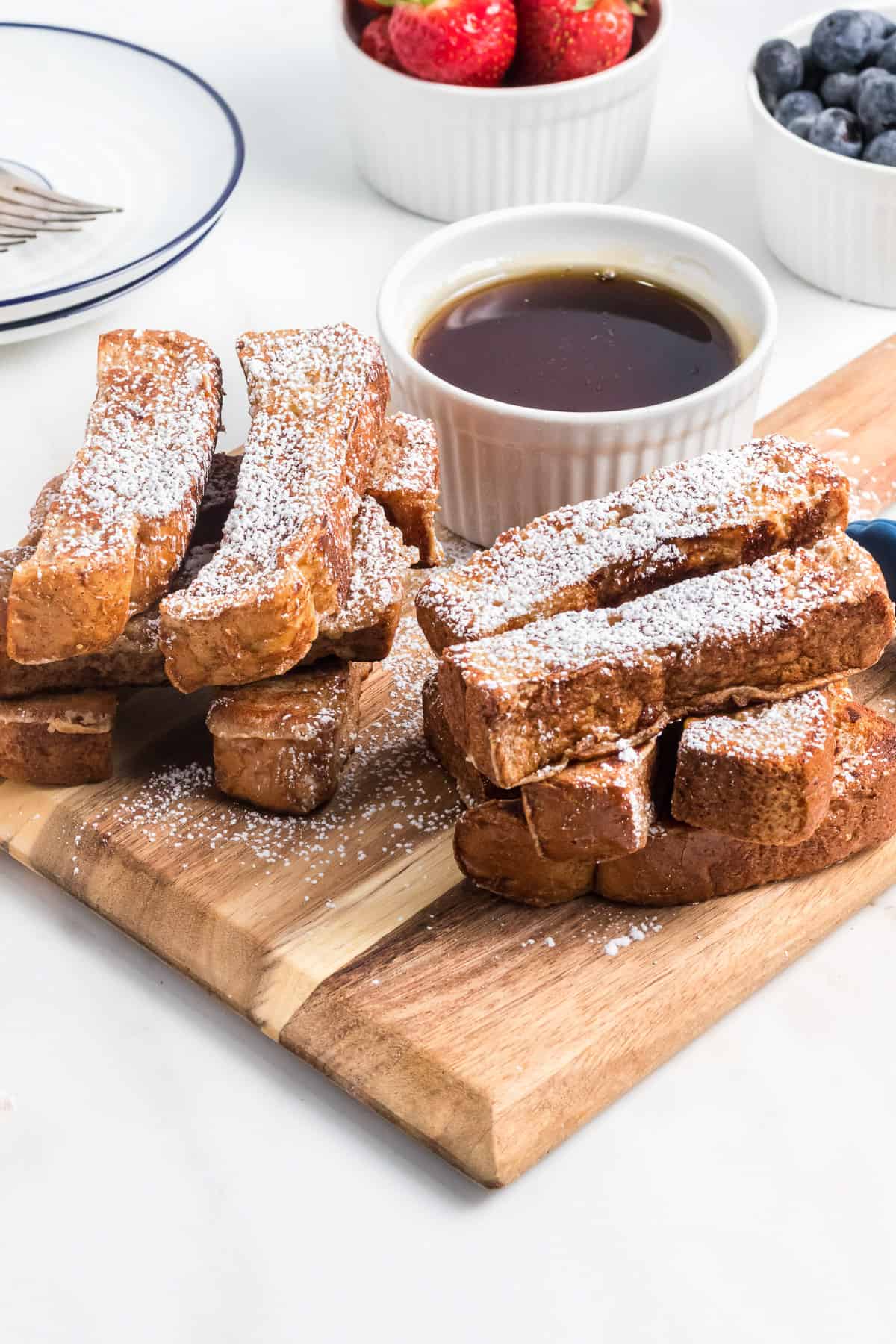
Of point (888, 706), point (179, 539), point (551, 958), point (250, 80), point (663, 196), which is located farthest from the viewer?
point (250, 80)

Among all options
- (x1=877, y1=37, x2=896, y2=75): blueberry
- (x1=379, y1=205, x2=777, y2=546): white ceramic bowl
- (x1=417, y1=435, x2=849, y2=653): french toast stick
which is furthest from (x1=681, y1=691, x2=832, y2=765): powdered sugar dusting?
(x1=877, y1=37, x2=896, y2=75): blueberry

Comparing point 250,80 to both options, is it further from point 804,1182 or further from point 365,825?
point 804,1182

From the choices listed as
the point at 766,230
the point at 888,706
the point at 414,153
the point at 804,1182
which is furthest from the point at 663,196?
the point at 804,1182

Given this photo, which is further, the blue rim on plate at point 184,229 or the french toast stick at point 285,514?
the blue rim on plate at point 184,229

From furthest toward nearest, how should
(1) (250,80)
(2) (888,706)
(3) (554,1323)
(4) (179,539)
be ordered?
(1) (250,80) → (2) (888,706) → (4) (179,539) → (3) (554,1323)

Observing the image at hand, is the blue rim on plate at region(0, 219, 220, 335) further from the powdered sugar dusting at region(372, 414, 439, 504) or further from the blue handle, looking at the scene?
the blue handle

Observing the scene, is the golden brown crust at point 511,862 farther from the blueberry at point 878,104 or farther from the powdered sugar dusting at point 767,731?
the blueberry at point 878,104

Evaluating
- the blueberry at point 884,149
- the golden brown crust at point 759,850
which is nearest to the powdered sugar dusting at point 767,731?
the golden brown crust at point 759,850

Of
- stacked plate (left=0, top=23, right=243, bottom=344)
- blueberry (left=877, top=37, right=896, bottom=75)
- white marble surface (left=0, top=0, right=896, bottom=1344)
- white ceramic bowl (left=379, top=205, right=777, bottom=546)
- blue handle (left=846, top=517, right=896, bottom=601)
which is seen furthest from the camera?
blueberry (left=877, top=37, right=896, bottom=75)
